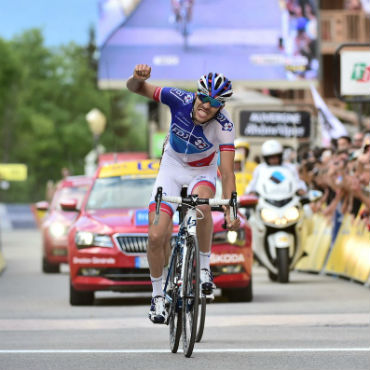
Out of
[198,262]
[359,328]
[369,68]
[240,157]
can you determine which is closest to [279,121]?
[240,157]

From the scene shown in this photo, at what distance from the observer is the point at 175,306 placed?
10016mm

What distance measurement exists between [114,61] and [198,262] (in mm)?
29868

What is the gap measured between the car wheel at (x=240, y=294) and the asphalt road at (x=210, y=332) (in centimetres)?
10

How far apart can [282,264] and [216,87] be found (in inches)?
363

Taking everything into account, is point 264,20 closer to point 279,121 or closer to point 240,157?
point 279,121

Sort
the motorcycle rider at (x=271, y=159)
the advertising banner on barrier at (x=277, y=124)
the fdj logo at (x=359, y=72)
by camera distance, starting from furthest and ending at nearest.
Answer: the advertising banner on barrier at (x=277, y=124)
the motorcycle rider at (x=271, y=159)
the fdj logo at (x=359, y=72)

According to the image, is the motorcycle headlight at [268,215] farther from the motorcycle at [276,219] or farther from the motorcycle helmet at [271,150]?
the motorcycle helmet at [271,150]

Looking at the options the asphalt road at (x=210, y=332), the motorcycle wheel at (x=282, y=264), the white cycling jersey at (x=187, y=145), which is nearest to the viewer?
the asphalt road at (x=210, y=332)

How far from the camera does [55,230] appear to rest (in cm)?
2291

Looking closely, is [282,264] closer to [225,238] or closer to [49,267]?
[225,238]

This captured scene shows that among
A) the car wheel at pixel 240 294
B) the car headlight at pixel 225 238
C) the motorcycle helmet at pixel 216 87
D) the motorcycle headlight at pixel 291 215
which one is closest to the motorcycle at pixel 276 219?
the motorcycle headlight at pixel 291 215

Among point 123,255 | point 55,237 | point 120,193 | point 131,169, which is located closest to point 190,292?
point 123,255

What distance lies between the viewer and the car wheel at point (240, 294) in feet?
50.4

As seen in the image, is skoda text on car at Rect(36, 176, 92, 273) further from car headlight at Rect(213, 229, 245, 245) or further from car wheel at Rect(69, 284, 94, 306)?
car headlight at Rect(213, 229, 245, 245)
